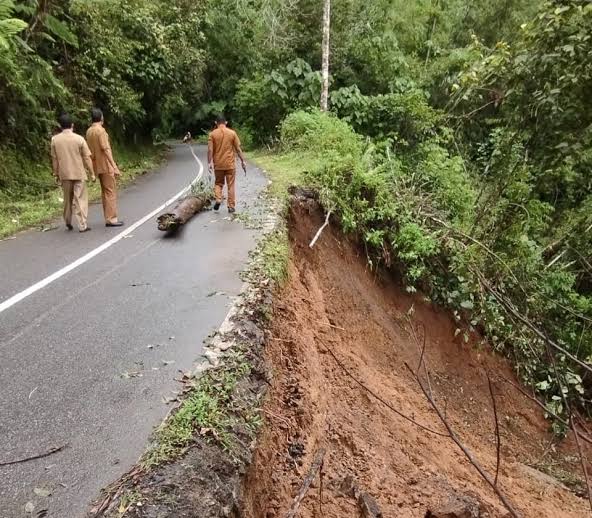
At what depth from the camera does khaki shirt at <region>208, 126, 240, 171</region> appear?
32.6 feet

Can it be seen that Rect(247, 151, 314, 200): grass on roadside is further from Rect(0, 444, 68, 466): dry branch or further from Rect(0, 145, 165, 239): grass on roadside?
Rect(0, 444, 68, 466): dry branch

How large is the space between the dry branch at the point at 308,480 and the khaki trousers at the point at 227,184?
6.26 metres

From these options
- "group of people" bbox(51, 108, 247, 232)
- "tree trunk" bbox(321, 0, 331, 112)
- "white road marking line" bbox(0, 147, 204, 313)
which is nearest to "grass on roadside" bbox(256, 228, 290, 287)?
"group of people" bbox(51, 108, 247, 232)

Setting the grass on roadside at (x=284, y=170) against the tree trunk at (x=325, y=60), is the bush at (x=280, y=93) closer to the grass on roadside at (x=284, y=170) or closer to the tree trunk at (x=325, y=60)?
the tree trunk at (x=325, y=60)

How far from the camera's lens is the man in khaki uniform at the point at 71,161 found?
9.06 meters

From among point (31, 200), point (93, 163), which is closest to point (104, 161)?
point (93, 163)

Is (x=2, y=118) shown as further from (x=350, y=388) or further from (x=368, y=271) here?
(x=350, y=388)

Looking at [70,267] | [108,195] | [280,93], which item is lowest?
[70,267]

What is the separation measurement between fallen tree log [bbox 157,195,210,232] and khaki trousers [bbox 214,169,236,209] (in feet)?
1.21

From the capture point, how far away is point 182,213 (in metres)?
9.48

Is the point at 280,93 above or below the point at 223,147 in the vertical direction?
below

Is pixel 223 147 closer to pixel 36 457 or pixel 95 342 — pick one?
pixel 95 342

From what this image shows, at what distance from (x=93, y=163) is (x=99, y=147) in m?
0.35

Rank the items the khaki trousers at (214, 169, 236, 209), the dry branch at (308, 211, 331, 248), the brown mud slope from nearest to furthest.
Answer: the brown mud slope, the dry branch at (308, 211, 331, 248), the khaki trousers at (214, 169, 236, 209)
